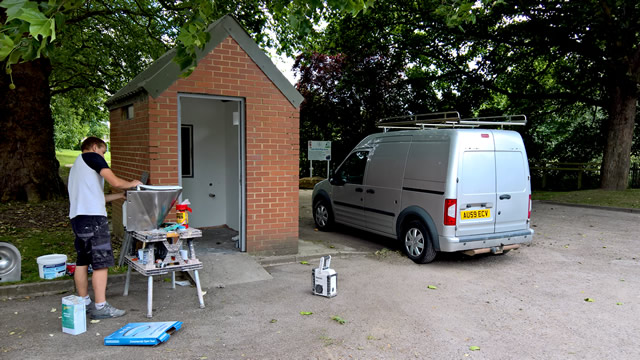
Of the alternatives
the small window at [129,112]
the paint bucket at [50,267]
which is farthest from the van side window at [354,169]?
the paint bucket at [50,267]

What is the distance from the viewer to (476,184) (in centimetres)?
669

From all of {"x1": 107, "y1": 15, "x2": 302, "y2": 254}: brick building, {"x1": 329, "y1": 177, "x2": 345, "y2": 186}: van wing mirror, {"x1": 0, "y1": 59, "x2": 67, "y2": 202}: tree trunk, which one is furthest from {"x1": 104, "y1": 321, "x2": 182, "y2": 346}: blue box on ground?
{"x1": 0, "y1": 59, "x2": 67, "y2": 202}: tree trunk

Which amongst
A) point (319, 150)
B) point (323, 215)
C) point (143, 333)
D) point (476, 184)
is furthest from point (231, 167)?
point (319, 150)

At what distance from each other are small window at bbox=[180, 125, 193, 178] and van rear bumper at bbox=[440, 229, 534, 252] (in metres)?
5.03

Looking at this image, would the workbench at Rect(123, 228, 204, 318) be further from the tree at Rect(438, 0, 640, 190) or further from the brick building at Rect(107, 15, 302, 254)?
the tree at Rect(438, 0, 640, 190)

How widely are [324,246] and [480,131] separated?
3424mm

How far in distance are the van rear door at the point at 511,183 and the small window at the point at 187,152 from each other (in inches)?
223

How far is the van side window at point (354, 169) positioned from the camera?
28.3 feet

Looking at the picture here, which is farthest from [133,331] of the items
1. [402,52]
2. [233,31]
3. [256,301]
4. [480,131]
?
[402,52]

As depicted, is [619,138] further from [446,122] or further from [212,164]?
[212,164]

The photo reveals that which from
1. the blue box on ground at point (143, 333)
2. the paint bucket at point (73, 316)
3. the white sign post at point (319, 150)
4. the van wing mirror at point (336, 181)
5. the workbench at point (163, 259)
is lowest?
the blue box on ground at point (143, 333)

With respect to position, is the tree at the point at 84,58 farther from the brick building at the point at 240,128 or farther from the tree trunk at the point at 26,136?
the brick building at the point at 240,128

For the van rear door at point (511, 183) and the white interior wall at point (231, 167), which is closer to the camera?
the van rear door at point (511, 183)

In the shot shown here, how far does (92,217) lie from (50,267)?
5.57 feet
